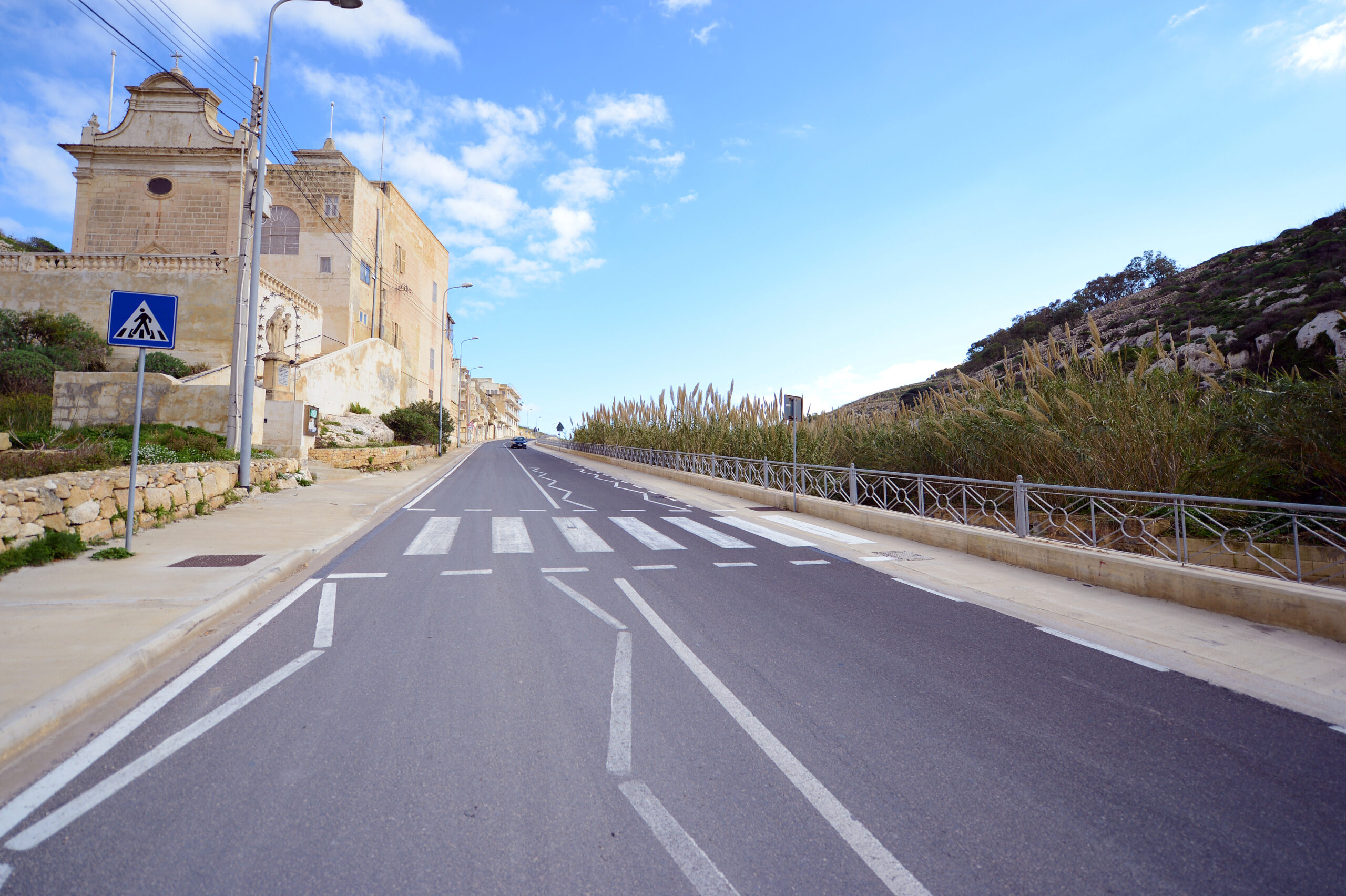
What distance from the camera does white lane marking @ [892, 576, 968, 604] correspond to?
635 cm

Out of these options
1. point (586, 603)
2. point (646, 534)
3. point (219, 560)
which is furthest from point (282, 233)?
point (586, 603)

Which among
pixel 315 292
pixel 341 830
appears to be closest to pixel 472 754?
pixel 341 830

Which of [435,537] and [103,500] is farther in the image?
[435,537]

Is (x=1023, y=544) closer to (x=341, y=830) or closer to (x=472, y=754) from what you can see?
(x=472, y=754)

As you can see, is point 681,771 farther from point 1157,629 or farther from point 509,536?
point 509,536

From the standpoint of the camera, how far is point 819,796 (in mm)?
2770

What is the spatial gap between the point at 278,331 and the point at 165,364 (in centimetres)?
670

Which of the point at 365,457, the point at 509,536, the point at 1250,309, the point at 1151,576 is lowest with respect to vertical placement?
the point at 509,536

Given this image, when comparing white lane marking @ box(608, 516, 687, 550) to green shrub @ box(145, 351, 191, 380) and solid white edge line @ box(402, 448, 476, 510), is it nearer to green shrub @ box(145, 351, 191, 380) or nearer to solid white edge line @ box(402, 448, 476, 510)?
solid white edge line @ box(402, 448, 476, 510)

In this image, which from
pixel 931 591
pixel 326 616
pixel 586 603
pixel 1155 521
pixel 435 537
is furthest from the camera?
pixel 435 537

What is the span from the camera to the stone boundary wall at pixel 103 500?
6957mm

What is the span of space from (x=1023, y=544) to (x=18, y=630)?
10.00 m

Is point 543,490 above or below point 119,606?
above

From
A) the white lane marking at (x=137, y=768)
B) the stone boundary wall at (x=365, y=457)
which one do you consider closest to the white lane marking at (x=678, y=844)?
the white lane marking at (x=137, y=768)
